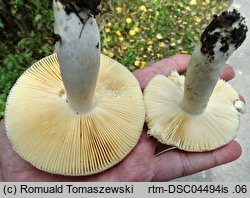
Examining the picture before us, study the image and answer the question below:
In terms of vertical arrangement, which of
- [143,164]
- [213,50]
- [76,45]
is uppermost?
[213,50]

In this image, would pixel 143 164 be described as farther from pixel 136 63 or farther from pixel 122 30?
pixel 122 30

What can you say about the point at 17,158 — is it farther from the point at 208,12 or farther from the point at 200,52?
the point at 208,12

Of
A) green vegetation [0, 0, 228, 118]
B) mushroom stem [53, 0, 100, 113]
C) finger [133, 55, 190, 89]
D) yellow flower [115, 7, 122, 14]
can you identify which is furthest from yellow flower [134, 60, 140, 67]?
mushroom stem [53, 0, 100, 113]

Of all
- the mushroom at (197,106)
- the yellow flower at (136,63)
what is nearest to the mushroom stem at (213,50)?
the mushroom at (197,106)

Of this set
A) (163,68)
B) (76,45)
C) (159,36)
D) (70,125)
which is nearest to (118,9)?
(159,36)

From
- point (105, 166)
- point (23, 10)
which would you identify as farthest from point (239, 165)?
point (23, 10)

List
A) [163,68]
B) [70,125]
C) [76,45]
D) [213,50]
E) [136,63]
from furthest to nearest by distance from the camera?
[136,63]
[163,68]
[70,125]
[213,50]
[76,45]

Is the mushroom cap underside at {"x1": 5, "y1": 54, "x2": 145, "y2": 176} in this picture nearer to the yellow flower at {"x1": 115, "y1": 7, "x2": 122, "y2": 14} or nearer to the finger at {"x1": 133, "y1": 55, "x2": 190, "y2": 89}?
the finger at {"x1": 133, "y1": 55, "x2": 190, "y2": 89}

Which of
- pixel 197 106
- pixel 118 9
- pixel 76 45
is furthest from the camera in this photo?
pixel 118 9
